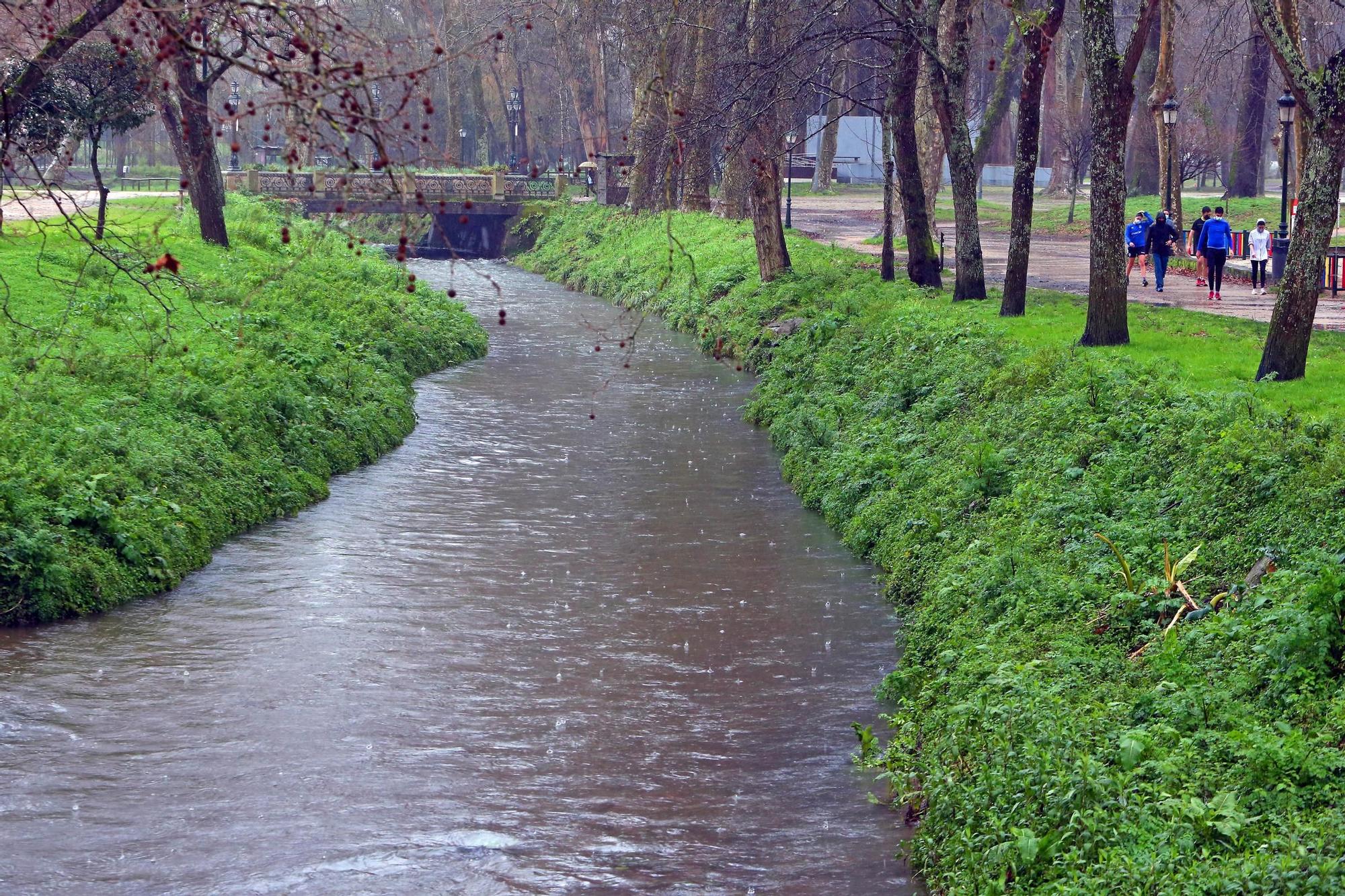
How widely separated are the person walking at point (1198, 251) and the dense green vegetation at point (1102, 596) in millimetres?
8539

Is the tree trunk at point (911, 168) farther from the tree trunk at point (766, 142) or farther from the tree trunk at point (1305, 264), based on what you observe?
the tree trunk at point (1305, 264)

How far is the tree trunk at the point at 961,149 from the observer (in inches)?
886

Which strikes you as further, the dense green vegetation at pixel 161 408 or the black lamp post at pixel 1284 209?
the black lamp post at pixel 1284 209

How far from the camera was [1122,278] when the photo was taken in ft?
57.0

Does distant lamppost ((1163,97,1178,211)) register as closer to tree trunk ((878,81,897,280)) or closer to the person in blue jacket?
the person in blue jacket

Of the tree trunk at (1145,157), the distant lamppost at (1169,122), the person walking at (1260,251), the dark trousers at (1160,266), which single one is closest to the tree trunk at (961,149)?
the dark trousers at (1160,266)

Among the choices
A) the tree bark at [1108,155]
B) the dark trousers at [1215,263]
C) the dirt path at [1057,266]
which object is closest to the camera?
the tree bark at [1108,155]

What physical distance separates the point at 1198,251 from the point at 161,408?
1993cm

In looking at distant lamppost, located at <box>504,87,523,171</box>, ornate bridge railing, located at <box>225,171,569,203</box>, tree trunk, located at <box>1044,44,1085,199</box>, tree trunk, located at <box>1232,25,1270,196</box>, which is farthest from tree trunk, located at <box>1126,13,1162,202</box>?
distant lamppost, located at <box>504,87,523,171</box>

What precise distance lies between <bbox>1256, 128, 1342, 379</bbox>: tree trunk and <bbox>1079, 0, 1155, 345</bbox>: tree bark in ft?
9.76

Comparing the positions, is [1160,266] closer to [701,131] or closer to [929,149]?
[701,131]

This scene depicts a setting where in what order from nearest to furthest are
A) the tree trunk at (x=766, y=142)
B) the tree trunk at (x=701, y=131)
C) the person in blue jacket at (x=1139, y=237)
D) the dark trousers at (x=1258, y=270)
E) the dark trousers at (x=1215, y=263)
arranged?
the tree trunk at (x=766, y=142), the tree trunk at (x=701, y=131), the dark trousers at (x=1215, y=263), the dark trousers at (x=1258, y=270), the person in blue jacket at (x=1139, y=237)

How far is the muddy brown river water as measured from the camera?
844 centimetres

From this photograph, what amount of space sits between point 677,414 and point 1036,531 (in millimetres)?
11246
